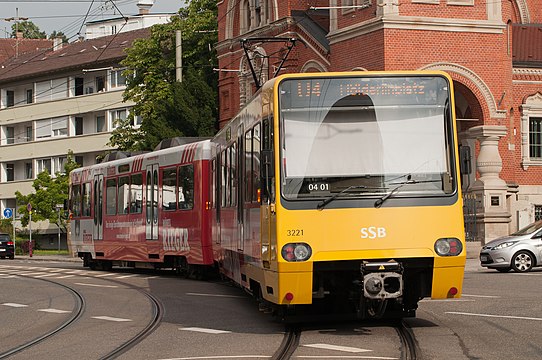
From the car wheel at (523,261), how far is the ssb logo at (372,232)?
15.4m

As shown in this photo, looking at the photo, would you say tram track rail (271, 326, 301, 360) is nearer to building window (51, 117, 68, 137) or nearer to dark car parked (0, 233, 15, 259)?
dark car parked (0, 233, 15, 259)

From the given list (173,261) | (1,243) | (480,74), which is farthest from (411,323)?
(1,243)

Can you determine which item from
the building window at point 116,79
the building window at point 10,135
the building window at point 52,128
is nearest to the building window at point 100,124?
the building window at point 116,79

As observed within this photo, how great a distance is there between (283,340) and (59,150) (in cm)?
7511

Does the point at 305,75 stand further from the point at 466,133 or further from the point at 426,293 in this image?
the point at 466,133

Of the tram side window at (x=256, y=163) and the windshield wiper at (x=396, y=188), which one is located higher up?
the tram side window at (x=256, y=163)

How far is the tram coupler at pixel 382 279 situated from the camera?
13312mm

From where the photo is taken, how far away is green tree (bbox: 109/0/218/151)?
2271 inches

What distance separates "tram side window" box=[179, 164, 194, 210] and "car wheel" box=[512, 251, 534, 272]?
26.4 feet

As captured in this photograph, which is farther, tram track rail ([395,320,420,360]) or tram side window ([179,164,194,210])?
tram side window ([179,164,194,210])

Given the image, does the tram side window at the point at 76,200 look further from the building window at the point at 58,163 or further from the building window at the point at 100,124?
the building window at the point at 58,163

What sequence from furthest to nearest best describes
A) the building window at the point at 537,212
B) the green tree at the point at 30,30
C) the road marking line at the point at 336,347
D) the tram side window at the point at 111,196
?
1. the green tree at the point at 30,30
2. the building window at the point at 537,212
3. the tram side window at the point at 111,196
4. the road marking line at the point at 336,347

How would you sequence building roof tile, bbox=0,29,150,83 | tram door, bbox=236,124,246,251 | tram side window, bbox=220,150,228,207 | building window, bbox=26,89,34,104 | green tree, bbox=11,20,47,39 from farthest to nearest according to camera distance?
green tree, bbox=11,20,47,39 → building window, bbox=26,89,34,104 → building roof tile, bbox=0,29,150,83 → tram side window, bbox=220,150,228,207 → tram door, bbox=236,124,246,251

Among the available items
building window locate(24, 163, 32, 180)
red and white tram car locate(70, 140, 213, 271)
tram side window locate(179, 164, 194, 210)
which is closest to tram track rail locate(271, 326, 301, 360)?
red and white tram car locate(70, 140, 213, 271)
